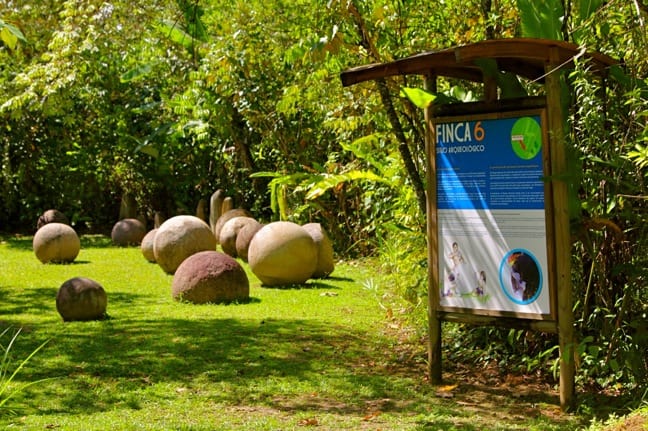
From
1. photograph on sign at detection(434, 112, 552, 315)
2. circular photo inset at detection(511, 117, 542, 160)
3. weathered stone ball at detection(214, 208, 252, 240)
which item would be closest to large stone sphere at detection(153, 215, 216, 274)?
weathered stone ball at detection(214, 208, 252, 240)

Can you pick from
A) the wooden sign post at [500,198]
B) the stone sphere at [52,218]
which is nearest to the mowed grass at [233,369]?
the wooden sign post at [500,198]

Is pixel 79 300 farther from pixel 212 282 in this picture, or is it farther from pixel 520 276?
pixel 520 276

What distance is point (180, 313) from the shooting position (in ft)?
35.4

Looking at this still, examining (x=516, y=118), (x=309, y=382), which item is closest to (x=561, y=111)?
(x=516, y=118)

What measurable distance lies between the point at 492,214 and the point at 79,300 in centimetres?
543

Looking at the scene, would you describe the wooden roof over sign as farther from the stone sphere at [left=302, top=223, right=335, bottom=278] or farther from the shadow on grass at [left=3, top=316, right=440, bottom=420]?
the stone sphere at [left=302, top=223, right=335, bottom=278]

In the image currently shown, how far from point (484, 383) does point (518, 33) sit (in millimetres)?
3688

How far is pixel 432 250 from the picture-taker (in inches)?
290

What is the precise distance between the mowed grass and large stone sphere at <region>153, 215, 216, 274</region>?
189 centimetres

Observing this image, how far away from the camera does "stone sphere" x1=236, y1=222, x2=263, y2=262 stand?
1614 centimetres

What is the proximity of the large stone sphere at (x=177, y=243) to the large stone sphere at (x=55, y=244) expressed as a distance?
109 inches

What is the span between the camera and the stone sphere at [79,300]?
10.1 metres

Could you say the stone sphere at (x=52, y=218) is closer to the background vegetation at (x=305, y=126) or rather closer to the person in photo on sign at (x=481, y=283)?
the background vegetation at (x=305, y=126)

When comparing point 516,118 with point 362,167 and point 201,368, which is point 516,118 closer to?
point 201,368
